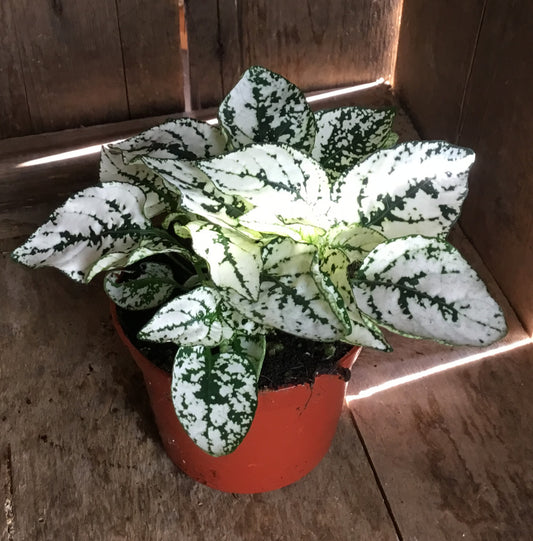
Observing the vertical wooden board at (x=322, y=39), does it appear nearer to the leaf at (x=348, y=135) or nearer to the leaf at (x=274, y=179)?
the leaf at (x=348, y=135)

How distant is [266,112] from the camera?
0.89m

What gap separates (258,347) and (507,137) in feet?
1.96

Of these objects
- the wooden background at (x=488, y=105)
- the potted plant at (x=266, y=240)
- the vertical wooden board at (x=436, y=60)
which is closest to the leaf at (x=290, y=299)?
the potted plant at (x=266, y=240)

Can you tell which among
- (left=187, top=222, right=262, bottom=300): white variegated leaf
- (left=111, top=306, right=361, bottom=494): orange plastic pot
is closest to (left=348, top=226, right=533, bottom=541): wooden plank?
(left=111, top=306, right=361, bottom=494): orange plastic pot

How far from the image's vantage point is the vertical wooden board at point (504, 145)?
3.84ft

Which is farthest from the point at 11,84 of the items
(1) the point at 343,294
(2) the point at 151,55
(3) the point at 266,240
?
(1) the point at 343,294

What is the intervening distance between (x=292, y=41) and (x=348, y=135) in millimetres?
574

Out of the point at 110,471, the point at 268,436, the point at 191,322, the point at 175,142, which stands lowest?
the point at 110,471

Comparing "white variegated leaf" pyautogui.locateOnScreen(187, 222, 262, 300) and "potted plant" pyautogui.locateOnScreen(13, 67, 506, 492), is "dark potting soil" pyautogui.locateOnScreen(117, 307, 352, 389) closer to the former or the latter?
"potted plant" pyautogui.locateOnScreen(13, 67, 506, 492)

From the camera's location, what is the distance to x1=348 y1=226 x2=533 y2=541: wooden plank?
1098 mm

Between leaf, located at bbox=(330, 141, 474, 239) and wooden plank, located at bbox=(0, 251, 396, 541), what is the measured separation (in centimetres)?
48

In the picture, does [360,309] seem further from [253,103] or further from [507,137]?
[507,137]

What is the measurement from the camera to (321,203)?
0.83m

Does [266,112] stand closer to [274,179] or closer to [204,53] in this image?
[274,179]
